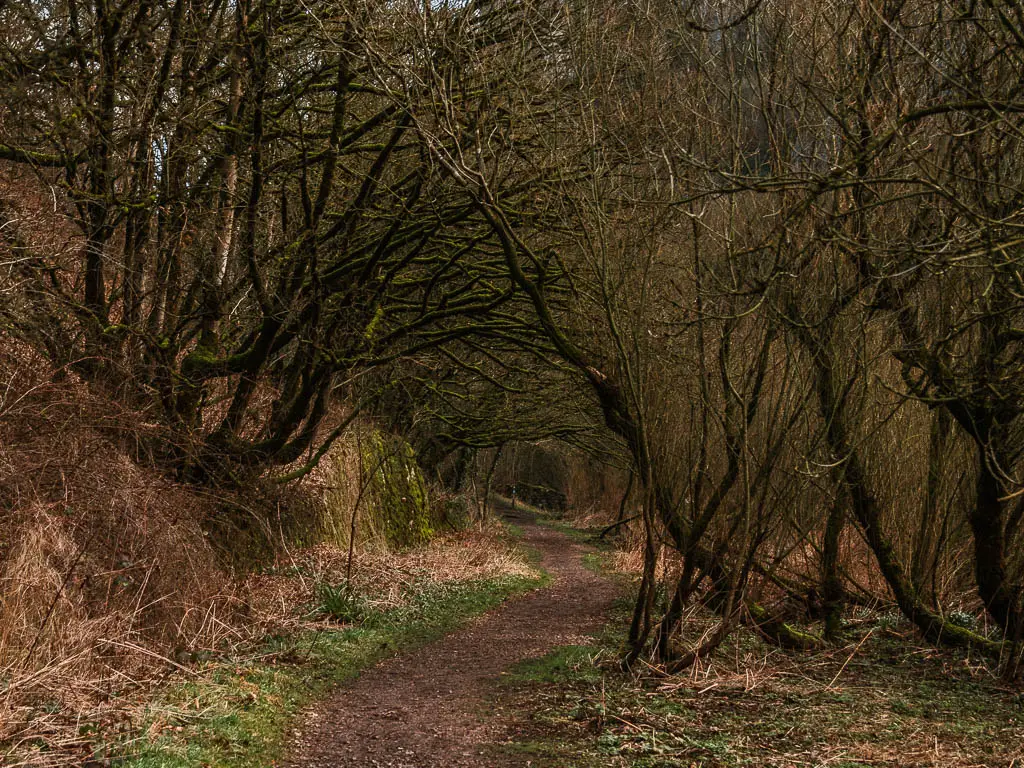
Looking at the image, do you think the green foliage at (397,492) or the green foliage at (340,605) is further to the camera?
the green foliage at (397,492)

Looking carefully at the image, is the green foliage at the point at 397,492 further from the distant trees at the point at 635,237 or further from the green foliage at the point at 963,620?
the green foliage at the point at 963,620

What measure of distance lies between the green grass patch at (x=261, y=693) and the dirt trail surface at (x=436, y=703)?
195 mm

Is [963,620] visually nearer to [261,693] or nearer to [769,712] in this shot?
[769,712]

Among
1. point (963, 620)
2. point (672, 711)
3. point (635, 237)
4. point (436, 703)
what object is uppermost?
point (635, 237)

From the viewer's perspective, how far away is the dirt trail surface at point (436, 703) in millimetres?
5590

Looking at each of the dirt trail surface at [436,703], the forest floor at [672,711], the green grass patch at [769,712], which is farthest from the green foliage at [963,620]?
the dirt trail surface at [436,703]

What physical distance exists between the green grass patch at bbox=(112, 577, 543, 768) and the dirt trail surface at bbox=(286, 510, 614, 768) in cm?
20

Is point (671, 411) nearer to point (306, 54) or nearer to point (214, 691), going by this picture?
point (214, 691)

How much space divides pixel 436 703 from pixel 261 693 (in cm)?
136

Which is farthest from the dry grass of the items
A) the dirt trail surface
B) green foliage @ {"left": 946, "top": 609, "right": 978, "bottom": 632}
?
green foliage @ {"left": 946, "top": 609, "right": 978, "bottom": 632}

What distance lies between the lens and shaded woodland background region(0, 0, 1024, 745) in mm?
6277

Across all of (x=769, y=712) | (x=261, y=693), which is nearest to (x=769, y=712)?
(x=769, y=712)

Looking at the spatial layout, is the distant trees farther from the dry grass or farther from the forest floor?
the dry grass

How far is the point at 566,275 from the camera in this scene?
8.65 metres
